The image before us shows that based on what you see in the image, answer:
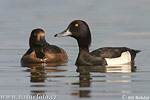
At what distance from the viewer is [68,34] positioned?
53.7 ft

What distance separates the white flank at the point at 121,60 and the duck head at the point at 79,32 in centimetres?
75

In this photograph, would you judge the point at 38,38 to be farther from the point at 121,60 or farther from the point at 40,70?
the point at 121,60

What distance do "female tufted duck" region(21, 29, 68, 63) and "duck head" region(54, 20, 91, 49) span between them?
1468 mm

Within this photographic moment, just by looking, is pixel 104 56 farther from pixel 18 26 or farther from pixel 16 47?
pixel 18 26

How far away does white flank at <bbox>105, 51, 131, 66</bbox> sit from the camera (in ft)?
53.8

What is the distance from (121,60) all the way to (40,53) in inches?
100

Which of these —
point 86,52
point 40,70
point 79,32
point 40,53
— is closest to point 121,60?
point 86,52

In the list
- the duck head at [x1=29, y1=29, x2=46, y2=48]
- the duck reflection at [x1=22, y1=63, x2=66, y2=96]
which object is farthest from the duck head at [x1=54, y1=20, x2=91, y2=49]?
the duck head at [x1=29, y1=29, x2=46, y2=48]

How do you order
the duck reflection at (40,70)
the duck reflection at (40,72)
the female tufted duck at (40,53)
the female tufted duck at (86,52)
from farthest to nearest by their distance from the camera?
the female tufted duck at (40,53) < the female tufted duck at (86,52) < the duck reflection at (40,70) < the duck reflection at (40,72)

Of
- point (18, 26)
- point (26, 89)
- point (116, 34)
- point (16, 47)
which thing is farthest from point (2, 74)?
point (18, 26)

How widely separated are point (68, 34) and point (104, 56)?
113 cm

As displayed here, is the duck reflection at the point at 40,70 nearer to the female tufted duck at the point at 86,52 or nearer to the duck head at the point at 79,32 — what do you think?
the female tufted duck at the point at 86,52

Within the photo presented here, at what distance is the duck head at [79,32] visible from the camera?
16.4m

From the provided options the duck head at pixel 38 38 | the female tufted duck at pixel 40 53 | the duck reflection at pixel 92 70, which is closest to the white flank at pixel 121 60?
the duck reflection at pixel 92 70
